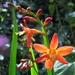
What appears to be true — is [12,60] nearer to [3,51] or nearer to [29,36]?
[29,36]

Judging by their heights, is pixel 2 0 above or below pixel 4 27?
above

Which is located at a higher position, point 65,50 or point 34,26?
point 34,26

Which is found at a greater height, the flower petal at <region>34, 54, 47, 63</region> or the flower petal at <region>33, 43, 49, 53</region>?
the flower petal at <region>33, 43, 49, 53</region>

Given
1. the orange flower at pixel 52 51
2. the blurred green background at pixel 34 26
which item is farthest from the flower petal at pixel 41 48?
the blurred green background at pixel 34 26

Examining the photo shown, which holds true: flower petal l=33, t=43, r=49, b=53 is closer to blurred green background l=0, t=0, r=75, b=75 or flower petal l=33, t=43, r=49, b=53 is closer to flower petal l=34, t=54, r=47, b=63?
flower petal l=34, t=54, r=47, b=63

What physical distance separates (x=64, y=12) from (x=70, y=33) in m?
0.14

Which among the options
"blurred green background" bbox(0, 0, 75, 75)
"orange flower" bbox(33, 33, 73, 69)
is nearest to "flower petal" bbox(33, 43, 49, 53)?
"orange flower" bbox(33, 33, 73, 69)

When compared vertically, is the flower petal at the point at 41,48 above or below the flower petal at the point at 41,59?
above

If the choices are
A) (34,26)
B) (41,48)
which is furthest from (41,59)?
(34,26)

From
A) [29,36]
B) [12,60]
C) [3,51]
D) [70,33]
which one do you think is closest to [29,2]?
[70,33]

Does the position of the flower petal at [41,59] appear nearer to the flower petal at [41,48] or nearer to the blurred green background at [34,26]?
the flower petal at [41,48]

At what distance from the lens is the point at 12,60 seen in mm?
992

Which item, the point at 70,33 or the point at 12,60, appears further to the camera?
the point at 70,33

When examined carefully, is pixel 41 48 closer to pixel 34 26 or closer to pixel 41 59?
pixel 41 59
